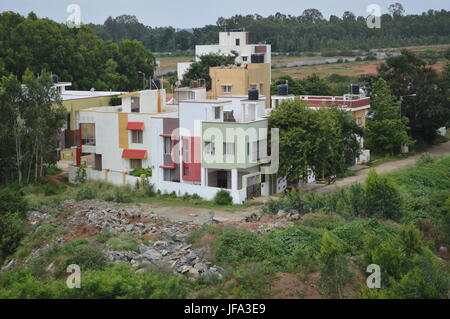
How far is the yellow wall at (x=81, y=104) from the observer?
43.2m

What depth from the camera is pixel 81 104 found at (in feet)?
144

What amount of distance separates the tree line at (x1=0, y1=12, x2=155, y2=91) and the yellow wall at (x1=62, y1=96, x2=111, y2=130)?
7.62m

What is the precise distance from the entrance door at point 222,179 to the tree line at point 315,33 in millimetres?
79981

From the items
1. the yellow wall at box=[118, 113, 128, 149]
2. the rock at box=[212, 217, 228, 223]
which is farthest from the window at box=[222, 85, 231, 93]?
the rock at box=[212, 217, 228, 223]

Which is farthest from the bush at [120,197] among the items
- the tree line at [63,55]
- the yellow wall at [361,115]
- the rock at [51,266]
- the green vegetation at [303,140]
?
the tree line at [63,55]

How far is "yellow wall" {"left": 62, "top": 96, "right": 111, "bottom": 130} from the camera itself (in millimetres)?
43156

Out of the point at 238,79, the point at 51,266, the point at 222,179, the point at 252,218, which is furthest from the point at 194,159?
the point at 238,79

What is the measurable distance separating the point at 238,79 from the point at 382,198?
20.5 meters

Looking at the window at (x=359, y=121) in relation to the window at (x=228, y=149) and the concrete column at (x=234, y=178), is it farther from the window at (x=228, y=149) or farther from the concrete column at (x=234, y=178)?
the concrete column at (x=234, y=178)

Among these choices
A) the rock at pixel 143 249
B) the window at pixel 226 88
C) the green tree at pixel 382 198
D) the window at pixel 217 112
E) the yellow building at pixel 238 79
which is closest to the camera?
the rock at pixel 143 249

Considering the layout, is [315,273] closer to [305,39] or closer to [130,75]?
[130,75]

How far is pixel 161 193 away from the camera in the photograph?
34969mm

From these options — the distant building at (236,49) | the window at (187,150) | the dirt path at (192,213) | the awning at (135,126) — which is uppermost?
the distant building at (236,49)

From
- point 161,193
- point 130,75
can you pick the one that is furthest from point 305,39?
point 161,193
